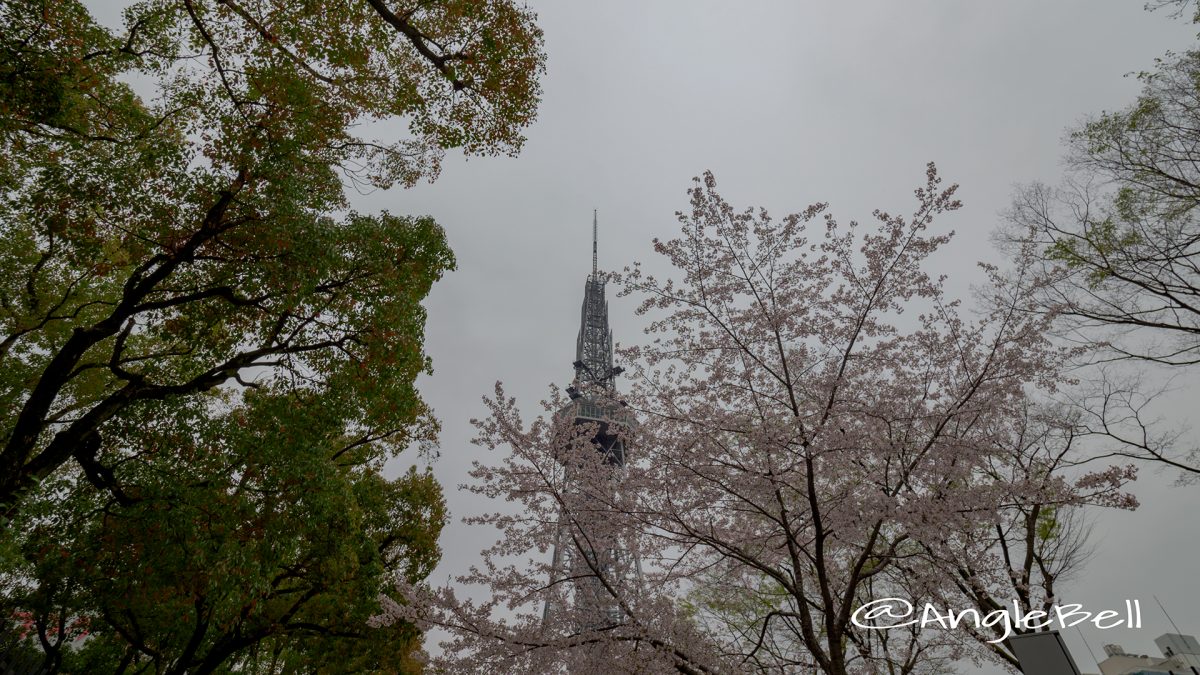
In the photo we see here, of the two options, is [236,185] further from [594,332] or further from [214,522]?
[594,332]

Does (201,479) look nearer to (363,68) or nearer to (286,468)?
(286,468)

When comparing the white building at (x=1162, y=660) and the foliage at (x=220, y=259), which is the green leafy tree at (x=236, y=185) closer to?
the foliage at (x=220, y=259)

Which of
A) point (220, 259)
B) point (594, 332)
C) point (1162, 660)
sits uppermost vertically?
point (594, 332)

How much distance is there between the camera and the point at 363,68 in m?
5.52

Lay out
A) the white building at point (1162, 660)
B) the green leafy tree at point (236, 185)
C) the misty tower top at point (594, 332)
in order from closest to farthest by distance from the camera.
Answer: the green leafy tree at point (236, 185) < the white building at point (1162, 660) < the misty tower top at point (594, 332)

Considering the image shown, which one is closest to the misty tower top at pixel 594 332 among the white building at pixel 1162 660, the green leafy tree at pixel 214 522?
the green leafy tree at pixel 214 522

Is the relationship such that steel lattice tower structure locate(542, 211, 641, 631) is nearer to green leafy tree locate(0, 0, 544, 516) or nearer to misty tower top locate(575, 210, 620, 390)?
green leafy tree locate(0, 0, 544, 516)

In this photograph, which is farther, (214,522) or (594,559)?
(594,559)

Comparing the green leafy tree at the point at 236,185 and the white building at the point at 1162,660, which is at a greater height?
the green leafy tree at the point at 236,185

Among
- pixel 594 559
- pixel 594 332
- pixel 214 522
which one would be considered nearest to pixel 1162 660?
pixel 594 332

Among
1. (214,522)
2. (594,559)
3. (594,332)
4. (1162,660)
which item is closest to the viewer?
(214,522)

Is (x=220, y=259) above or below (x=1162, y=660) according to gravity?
above

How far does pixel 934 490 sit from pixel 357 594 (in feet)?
23.2

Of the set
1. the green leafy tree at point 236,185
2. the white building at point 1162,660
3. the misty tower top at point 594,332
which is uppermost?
the misty tower top at point 594,332
